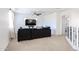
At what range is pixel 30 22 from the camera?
2025mm

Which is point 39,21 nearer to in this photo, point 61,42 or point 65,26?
point 65,26

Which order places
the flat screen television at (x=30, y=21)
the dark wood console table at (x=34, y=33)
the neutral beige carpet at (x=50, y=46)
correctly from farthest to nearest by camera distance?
the dark wood console table at (x=34, y=33)
the flat screen television at (x=30, y=21)
the neutral beige carpet at (x=50, y=46)

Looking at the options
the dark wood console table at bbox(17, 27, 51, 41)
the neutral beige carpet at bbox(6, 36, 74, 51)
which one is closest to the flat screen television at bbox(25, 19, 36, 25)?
the neutral beige carpet at bbox(6, 36, 74, 51)

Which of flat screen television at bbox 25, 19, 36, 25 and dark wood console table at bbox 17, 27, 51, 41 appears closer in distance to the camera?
flat screen television at bbox 25, 19, 36, 25

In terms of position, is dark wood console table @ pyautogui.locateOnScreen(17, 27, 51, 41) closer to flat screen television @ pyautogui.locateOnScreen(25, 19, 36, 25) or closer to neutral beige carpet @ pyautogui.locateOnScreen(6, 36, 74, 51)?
neutral beige carpet @ pyautogui.locateOnScreen(6, 36, 74, 51)

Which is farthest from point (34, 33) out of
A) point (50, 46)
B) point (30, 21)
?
point (30, 21)

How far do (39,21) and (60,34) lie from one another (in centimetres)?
57

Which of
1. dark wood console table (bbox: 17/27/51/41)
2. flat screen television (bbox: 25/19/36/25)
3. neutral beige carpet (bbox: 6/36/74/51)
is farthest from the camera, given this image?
dark wood console table (bbox: 17/27/51/41)

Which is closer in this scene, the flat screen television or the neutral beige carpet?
the neutral beige carpet

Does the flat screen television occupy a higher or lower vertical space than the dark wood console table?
higher

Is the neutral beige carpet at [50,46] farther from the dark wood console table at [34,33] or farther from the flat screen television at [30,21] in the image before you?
the dark wood console table at [34,33]

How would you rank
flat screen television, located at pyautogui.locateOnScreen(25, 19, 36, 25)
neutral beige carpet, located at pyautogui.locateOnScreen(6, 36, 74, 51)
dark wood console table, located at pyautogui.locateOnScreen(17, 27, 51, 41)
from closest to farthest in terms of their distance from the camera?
neutral beige carpet, located at pyautogui.locateOnScreen(6, 36, 74, 51) < flat screen television, located at pyautogui.locateOnScreen(25, 19, 36, 25) < dark wood console table, located at pyautogui.locateOnScreen(17, 27, 51, 41)

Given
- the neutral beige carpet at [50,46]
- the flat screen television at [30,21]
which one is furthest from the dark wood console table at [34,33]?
the flat screen television at [30,21]

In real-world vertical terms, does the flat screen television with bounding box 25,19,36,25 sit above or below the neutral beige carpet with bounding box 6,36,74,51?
above
